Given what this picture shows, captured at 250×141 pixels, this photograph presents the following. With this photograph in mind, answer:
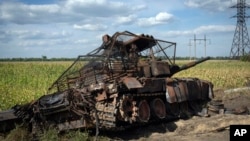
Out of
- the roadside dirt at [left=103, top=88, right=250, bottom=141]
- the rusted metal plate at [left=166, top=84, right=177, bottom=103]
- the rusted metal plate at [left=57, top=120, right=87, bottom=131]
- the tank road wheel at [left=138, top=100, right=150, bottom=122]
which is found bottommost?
the roadside dirt at [left=103, top=88, right=250, bottom=141]

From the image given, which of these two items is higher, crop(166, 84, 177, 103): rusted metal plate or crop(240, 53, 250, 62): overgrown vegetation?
crop(166, 84, 177, 103): rusted metal plate

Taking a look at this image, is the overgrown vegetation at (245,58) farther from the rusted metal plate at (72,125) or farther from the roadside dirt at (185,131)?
the rusted metal plate at (72,125)

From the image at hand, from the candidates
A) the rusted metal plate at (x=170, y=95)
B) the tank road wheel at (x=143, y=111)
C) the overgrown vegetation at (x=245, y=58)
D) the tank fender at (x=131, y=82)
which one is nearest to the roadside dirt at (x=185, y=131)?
the tank road wheel at (x=143, y=111)

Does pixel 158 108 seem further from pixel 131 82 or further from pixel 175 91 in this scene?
pixel 131 82

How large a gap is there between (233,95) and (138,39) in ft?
30.5

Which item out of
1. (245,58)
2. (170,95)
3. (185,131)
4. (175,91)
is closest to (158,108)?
(170,95)

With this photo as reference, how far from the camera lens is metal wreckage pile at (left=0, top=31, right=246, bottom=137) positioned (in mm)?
11008

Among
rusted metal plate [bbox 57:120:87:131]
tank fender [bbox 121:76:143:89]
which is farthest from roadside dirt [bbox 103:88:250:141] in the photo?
tank fender [bbox 121:76:143:89]

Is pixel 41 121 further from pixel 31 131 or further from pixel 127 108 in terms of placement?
pixel 127 108

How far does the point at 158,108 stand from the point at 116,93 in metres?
2.36

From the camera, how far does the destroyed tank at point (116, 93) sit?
11.0 meters

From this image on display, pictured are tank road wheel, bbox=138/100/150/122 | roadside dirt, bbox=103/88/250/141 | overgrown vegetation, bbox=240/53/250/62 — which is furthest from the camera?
overgrown vegetation, bbox=240/53/250/62

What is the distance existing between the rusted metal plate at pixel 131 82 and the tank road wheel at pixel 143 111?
55 cm

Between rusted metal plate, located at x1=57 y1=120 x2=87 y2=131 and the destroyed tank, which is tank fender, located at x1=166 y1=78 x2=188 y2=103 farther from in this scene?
rusted metal plate, located at x1=57 y1=120 x2=87 y2=131
